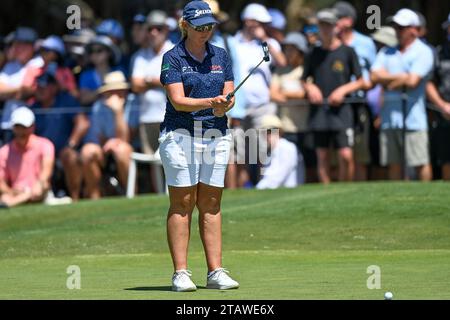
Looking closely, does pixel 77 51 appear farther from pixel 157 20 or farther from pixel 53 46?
pixel 157 20

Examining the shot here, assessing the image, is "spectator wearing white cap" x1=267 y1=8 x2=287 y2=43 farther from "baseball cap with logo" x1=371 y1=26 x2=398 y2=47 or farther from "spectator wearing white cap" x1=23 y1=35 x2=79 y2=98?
"spectator wearing white cap" x1=23 y1=35 x2=79 y2=98

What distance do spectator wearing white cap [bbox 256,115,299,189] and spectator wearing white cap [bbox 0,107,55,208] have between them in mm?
3033

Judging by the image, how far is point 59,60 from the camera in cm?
1950

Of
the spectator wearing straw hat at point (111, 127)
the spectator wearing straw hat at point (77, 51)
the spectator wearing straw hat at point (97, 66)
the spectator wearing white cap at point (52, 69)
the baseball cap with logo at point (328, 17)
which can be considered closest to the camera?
the baseball cap with logo at point (328, 17)

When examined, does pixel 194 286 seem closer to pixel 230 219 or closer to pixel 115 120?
pixel 230 219

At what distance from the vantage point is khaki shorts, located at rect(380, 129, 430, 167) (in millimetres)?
16953

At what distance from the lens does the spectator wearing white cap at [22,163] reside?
17.6 m

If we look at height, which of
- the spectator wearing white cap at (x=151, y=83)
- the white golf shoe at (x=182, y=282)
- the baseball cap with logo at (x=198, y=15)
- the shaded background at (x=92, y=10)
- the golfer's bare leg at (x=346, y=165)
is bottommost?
the white golf shoe at (x=182, y=282)

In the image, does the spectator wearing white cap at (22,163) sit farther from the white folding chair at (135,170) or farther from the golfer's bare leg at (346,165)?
the golfer's bare leg at (346,165)

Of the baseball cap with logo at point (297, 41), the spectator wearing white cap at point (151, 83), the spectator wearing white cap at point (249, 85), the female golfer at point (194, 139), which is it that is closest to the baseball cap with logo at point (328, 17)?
the baseball cap with logo at point (297, 41)

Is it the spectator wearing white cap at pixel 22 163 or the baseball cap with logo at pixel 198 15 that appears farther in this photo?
the spectator wearing white cap at pixel 22 163

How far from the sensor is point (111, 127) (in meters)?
18.3

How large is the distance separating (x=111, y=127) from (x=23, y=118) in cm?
146

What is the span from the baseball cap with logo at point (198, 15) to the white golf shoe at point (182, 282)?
1915mm
